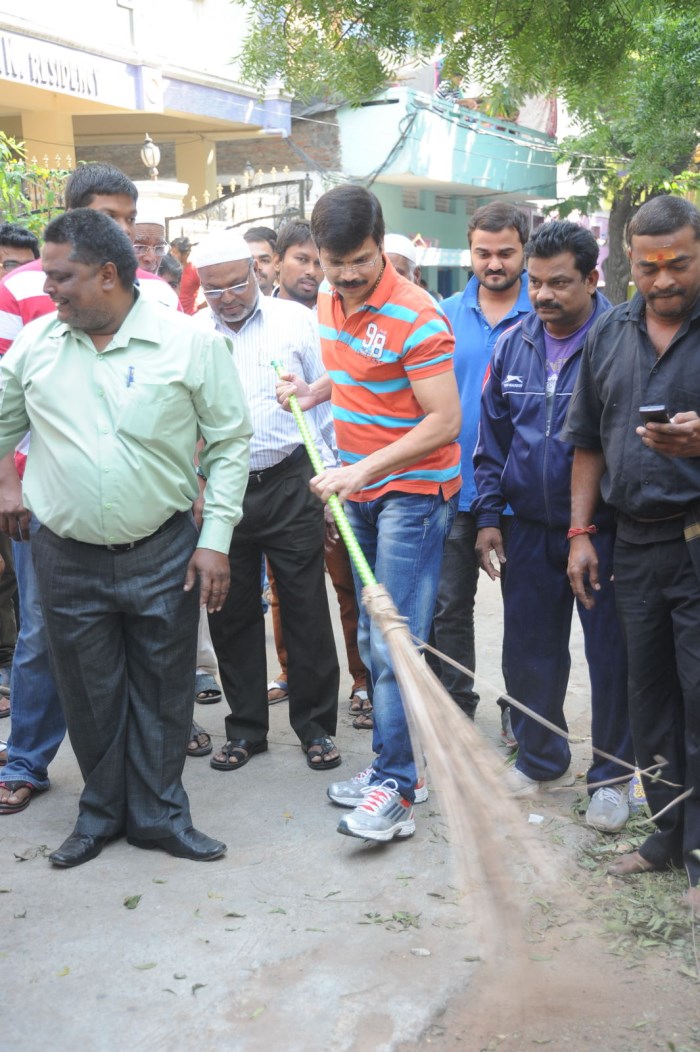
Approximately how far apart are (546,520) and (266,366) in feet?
4.36

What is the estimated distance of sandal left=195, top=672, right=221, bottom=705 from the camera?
575 cm

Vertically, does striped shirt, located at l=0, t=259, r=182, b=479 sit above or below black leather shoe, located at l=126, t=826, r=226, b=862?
above

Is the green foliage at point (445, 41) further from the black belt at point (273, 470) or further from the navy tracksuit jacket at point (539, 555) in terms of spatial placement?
the black belt at point (273, 470)

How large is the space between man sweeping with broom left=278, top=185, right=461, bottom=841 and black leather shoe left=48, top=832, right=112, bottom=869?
0.86m

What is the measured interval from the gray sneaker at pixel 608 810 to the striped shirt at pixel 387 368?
4.06ft

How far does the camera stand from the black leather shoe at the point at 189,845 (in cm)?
399

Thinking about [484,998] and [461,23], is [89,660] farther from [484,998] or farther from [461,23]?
[461,23]

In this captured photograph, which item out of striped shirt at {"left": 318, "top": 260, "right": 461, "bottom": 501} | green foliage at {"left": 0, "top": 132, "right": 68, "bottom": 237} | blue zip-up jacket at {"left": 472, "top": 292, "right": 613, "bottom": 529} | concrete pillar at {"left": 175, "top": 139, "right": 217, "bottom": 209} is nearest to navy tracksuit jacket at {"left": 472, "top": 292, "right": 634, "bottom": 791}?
blue zip-up jacket at {"left": 472, "top": 292, "right": 613, "bottom": 529}

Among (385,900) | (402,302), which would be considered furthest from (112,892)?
(402,302)

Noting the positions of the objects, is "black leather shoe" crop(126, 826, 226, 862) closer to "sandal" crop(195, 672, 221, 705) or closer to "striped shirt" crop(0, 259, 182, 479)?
"striped shirt" crop(0, 259, 182, 479)

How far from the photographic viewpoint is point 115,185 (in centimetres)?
437

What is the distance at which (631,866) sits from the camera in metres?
3.84

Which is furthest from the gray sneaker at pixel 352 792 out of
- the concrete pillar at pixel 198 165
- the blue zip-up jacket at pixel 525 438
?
the concrete pillar at pixel 198 165

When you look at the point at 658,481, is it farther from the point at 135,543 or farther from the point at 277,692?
the point at 277,692
